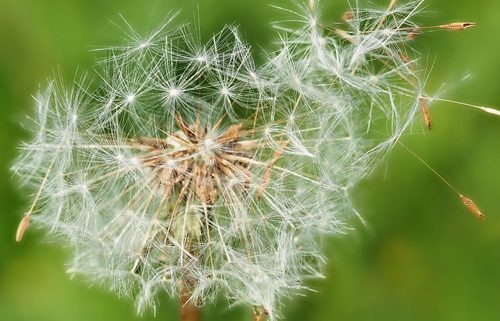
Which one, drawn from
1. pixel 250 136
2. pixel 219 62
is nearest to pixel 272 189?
pixel 250 136

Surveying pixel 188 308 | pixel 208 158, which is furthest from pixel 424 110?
pixel 188 308

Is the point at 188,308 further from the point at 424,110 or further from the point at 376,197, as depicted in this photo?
the point at 376,197

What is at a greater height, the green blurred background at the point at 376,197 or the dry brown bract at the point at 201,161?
the green blurred background at the point at 376,197

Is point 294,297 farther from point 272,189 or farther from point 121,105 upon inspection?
point 121,105

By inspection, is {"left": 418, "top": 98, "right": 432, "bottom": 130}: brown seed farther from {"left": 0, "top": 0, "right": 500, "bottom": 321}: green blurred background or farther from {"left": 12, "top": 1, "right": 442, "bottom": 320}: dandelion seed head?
{"left": 0, "top": 0, "right": 500, "bottom": 321}: green blurred background

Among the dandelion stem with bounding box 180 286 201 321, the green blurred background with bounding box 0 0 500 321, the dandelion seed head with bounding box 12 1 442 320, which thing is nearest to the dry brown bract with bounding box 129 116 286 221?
the dandelion seed head with bounding box 12 1 442 320

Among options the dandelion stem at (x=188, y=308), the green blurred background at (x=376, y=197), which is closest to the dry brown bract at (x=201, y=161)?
the dandelion stem at (x=188, y=308)

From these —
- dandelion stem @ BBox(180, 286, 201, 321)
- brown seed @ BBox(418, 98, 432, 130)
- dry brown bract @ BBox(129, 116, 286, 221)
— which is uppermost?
brown seed @ BBox(418, 98, 432, 130)

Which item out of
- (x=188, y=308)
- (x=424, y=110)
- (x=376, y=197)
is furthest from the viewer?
(x=376, y=197)

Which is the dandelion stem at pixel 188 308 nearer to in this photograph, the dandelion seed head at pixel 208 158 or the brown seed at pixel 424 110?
the dandelion seed head at pixel 208 158
